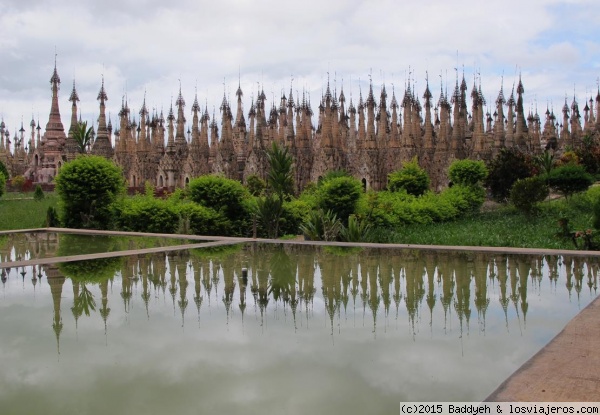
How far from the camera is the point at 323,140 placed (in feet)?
123

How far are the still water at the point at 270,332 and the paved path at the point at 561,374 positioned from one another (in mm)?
137

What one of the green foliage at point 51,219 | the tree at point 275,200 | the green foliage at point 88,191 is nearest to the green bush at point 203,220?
the tree at point 275,200

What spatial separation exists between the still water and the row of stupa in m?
24.8

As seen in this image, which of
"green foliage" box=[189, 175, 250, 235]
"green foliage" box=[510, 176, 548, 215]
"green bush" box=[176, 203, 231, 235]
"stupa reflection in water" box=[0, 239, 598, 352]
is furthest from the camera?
"green foliage" box=[510, 176, 548, 215]

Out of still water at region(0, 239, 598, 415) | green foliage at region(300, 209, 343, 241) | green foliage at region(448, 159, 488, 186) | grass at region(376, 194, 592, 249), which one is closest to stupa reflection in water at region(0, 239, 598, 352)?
still water at region(0, 239, 598, 415)

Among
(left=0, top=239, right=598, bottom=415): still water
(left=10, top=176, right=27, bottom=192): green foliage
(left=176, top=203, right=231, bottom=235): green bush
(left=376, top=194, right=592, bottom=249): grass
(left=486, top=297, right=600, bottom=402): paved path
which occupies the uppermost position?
(left=10, top=176, right=27, bottom=192): green foliage

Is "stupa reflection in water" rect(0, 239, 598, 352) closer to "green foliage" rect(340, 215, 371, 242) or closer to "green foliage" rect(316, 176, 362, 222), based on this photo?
"green foliage" rect(340, 215, 371, 242)

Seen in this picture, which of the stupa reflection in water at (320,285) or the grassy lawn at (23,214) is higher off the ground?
the grassy lawn at (23,214)

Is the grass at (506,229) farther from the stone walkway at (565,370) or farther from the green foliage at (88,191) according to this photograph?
the green foliage at (88,191)

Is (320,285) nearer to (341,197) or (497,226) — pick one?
(341,197)

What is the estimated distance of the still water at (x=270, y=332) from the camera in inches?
169

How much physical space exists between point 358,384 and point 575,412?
1.46m

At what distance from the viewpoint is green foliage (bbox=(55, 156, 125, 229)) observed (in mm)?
18594

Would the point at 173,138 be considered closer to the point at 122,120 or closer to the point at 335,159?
the point at 122,120
